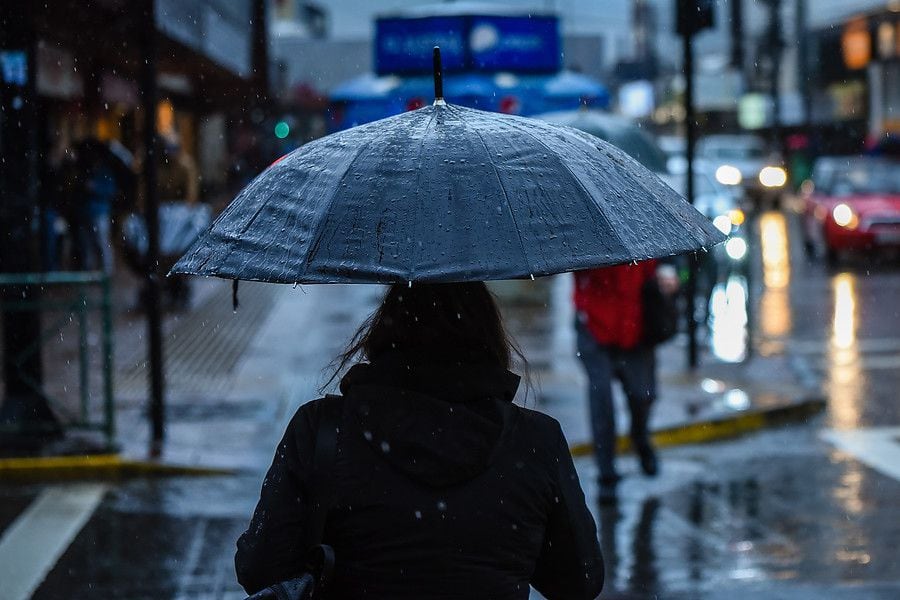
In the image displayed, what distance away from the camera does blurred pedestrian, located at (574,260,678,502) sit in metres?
7.57

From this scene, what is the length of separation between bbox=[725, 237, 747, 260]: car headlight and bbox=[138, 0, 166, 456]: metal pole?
599 cm

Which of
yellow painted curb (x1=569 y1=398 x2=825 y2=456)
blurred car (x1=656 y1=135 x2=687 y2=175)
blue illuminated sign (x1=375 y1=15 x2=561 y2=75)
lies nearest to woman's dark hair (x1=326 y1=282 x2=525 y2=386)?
yellow painted curb (x1=569 y1=398 x2=825 y2=456)

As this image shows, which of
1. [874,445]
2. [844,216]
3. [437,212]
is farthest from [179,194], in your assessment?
[437,212]

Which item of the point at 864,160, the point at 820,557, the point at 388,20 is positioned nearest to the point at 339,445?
the point at 820,557

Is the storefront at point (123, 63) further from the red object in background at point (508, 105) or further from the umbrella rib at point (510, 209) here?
the umbrella rib at point (510, 209)

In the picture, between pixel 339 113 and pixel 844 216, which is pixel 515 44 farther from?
pixel 844 216

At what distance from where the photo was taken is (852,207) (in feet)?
74.2

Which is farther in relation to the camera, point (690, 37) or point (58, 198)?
point (58, 198)

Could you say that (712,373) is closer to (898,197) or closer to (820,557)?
(820,557)

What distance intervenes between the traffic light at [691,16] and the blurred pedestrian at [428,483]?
8.95 m

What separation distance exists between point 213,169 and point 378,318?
Answer: 4769 centimetres

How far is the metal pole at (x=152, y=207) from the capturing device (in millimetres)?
8672

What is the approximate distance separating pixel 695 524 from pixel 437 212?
484 centimetres

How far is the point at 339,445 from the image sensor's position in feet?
8.69
